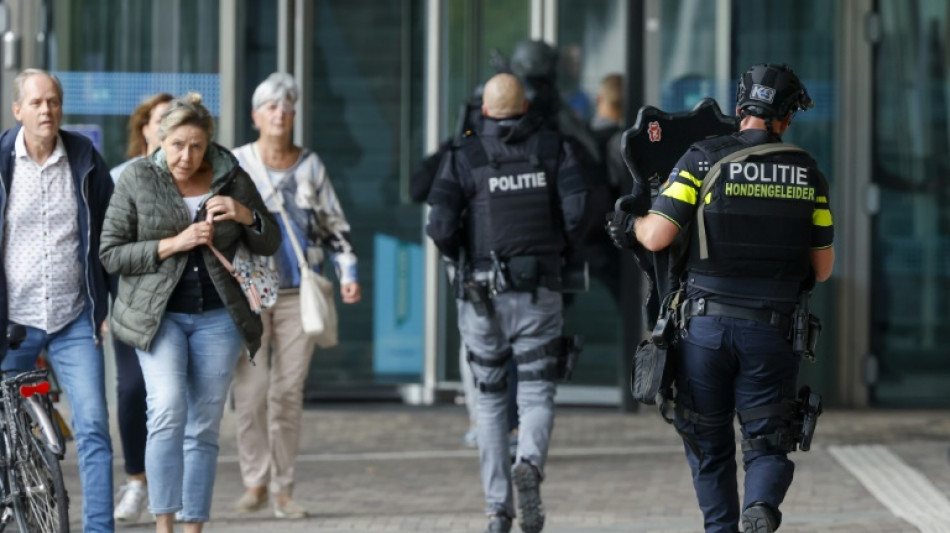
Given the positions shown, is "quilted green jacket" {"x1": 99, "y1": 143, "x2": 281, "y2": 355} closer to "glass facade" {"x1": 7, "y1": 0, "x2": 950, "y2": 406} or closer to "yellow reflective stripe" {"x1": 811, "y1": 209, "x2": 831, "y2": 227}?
"yellow reflective stripe" {"x1": 811, "y1": 209, "x2": 831, "y2": 227}

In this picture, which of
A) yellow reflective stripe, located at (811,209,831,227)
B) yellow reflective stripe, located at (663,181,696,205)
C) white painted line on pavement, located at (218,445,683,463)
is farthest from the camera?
white painted line on pavement, located at (218,445,683,463)

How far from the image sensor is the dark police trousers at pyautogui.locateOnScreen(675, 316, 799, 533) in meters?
5.99

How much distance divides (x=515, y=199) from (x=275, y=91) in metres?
1.26

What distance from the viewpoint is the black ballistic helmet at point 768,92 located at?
19.8 ft

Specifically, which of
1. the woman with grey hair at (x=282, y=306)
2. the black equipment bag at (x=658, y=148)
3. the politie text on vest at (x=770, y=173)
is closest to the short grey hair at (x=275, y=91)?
the woman with grey hair at (x=282, y=306)

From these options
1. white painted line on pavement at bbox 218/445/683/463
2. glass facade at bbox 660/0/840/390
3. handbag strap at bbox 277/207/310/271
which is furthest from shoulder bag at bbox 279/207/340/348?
glass facade at bbox 660/0/840/390

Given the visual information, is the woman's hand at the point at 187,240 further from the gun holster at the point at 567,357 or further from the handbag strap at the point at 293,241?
the gun holster at the point at 567,357

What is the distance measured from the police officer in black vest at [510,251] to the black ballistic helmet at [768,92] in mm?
1586

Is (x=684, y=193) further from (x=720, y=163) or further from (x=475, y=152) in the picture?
(x=475, y=152)

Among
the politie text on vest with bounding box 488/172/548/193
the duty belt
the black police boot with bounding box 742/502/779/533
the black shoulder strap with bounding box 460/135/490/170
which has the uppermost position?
the black shoulder strap with bounding box 460/135/490/170

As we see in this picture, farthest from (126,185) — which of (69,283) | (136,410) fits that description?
(136,410)

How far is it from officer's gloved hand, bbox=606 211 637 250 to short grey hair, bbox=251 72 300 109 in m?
2.42

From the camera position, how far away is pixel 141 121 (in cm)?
827

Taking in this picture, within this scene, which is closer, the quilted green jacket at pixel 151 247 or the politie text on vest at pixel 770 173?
the politie text on vest at pixel 770 173
